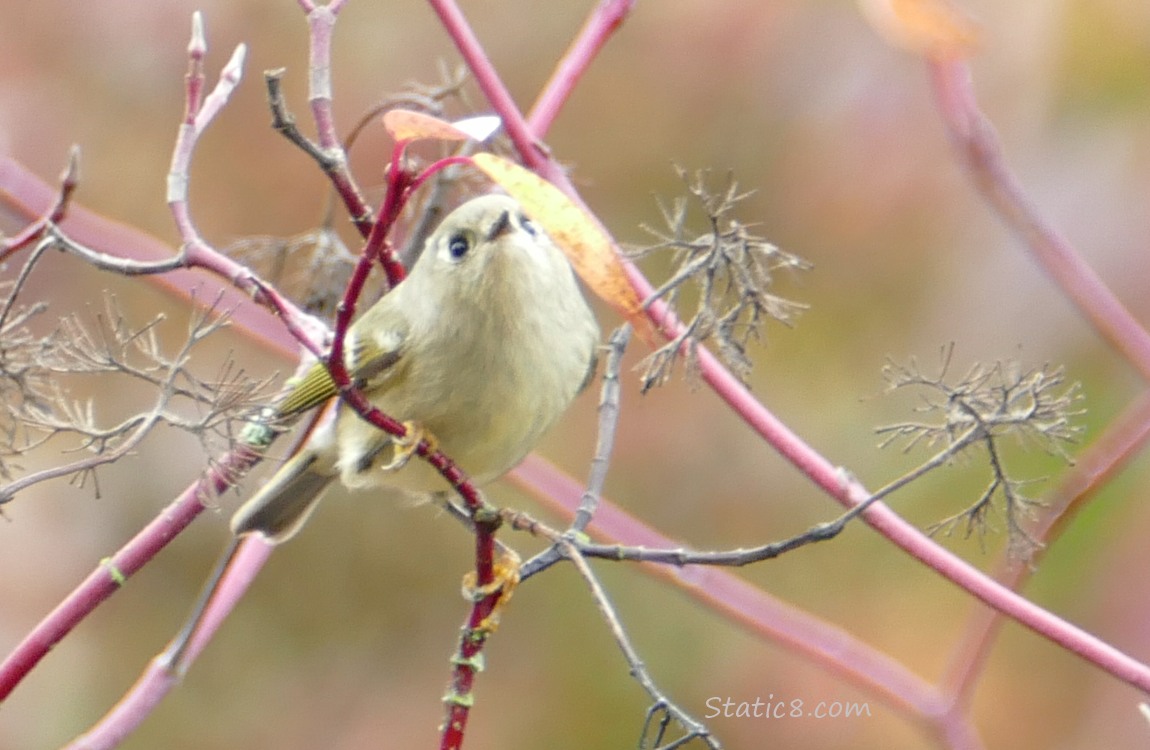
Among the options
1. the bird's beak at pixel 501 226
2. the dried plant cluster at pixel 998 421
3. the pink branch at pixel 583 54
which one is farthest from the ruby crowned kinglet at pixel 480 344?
the dried plant cluster at pixel 998 421

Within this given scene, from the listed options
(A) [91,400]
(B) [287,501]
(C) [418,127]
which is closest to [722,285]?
(C) [418,127]

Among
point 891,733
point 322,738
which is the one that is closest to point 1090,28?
point 891,733

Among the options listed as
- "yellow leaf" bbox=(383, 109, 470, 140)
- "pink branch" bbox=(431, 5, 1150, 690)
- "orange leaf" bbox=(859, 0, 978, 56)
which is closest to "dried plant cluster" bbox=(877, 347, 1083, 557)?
"pink branch" bbox=(431, 5, 1150, 690)

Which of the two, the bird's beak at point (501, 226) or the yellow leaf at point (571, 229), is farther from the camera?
the bird's beak at point (501, 226)

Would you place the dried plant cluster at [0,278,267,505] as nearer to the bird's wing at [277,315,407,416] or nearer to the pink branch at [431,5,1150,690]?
the pink branch at [431,5,1150,690]

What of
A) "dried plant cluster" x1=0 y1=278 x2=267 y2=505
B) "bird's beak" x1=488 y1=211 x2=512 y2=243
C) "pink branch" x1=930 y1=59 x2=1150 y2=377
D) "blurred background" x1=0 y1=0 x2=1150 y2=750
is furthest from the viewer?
"blurred background" x1=0 y1=0 x2=1150 y2=750

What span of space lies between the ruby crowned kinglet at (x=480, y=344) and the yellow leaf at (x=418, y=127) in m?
0.62

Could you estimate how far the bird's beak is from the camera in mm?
1256

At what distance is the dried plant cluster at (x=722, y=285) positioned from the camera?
857 mm

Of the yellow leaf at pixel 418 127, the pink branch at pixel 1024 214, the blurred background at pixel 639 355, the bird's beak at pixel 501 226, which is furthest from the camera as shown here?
the blurred background at pixel 639 355

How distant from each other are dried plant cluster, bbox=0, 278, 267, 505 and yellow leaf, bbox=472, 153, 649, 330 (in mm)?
264

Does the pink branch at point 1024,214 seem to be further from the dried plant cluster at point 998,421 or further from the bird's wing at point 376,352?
the bird's wing at point 376,352

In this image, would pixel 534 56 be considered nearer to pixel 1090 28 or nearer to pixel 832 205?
pixel 832 205

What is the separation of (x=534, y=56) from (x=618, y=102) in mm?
176
